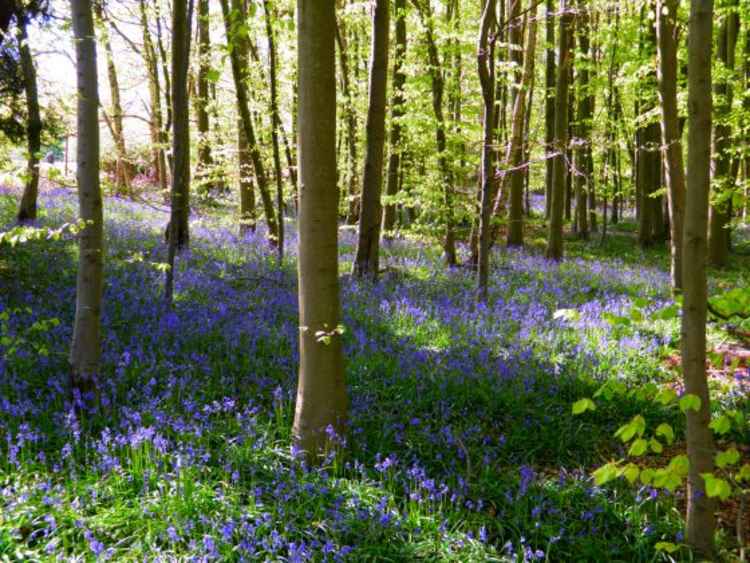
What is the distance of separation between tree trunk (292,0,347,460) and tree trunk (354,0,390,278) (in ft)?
18.3

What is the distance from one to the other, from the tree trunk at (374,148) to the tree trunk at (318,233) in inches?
219

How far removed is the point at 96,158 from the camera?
4840 mm

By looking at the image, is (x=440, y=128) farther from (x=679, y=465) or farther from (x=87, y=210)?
(x=679, y=465)

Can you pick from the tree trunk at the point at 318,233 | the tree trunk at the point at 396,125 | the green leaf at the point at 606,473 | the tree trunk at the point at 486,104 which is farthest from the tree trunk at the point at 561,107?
the green leaf at the point at 606,473

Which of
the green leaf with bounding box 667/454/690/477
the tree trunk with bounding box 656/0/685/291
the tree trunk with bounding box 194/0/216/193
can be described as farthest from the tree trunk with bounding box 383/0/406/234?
the green leaf with bounding box 667/454/690/477

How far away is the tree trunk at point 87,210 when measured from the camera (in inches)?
184

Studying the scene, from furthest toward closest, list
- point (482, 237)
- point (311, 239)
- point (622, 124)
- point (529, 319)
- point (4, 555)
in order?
point (622, 124) < point (482, 237) < point (529, 319) < point (311, 239) < point (4, 555)

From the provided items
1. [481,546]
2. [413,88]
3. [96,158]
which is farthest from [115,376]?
[413,88]

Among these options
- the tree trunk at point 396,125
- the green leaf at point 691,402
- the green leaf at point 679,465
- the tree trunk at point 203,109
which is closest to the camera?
the green leaf at point 691,402

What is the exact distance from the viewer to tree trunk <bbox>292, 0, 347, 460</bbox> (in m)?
3.93

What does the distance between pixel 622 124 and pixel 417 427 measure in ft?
57.0

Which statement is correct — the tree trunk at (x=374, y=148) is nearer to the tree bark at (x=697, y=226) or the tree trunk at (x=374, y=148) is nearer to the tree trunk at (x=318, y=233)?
the tree trunk at (x=318, y=233)

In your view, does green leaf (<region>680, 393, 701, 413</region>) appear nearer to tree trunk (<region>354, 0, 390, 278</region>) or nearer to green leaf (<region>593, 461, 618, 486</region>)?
green leaf (<region>593, 461, 618, 486</region>)

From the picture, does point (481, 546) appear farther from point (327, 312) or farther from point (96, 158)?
point (96, 158)
